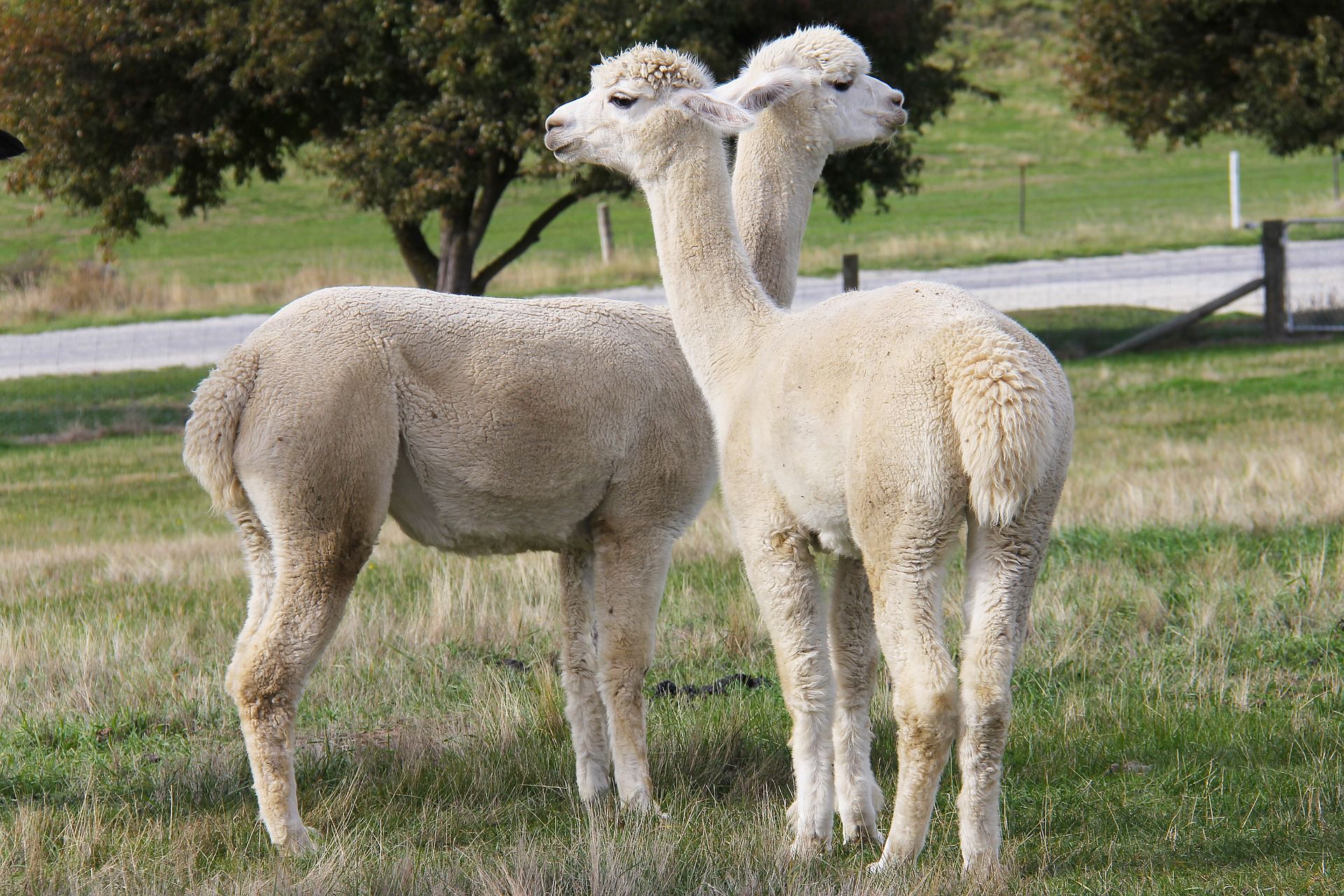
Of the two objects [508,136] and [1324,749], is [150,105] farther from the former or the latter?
[1324,749]

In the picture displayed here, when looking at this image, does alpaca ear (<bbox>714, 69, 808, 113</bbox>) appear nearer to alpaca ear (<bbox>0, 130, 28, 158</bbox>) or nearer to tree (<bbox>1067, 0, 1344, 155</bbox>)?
alpaca ear (<bbox>0, 130, 28, 158</bbox>)

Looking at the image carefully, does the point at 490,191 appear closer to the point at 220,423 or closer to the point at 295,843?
the point at 220,423

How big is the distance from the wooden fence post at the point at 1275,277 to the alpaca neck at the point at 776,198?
14.0m

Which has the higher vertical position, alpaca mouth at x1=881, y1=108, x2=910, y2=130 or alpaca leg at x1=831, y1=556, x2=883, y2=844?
alpaca mouth at x1=881, y1=108, x2=910, y2=130

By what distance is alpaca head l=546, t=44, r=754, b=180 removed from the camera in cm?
453

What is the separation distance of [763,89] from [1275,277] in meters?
14.8

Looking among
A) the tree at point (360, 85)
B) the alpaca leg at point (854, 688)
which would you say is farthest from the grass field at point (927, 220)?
the alpaca leg at point (854, 688)

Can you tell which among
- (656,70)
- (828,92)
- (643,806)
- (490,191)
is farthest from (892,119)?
(490,191)

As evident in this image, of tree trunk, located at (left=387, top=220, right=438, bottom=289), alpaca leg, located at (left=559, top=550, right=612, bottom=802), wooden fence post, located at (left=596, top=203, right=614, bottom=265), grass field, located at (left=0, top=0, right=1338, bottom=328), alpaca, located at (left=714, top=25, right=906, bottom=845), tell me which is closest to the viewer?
alpaca leg, located at (left=559, top=550, right=612, bottom=802)

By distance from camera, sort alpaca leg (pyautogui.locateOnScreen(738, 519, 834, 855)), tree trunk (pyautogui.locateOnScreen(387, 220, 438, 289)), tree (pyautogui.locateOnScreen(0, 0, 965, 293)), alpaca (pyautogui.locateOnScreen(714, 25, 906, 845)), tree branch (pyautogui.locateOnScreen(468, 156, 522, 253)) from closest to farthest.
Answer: alpaca leg (pyautogui.locateOnScreen(738, 519, 834, 855)) < alpaca (pyautogui.locateOnScreen(714, 25, 906, 845)) < tree (pyautogui.locateOnScreen(0, 0, 965, 293)) < tree branch (pyautogui.locateOnScreen(468, 156, 522, 253)) < tree trunk (pyautogui.locateOnScreen(387, 220, 438, 289))

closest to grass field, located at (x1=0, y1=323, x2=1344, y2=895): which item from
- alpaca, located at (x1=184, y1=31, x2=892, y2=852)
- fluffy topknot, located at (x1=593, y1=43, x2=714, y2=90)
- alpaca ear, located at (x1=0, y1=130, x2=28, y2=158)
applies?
alpaca, located at (x1=184, y1=31, x2=892, y2=852)

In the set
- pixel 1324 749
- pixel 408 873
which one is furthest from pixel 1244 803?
pixel 408 873

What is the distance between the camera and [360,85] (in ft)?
50.7

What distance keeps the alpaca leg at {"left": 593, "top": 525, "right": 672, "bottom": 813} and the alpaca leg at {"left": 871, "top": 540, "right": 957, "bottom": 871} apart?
3.72ft
